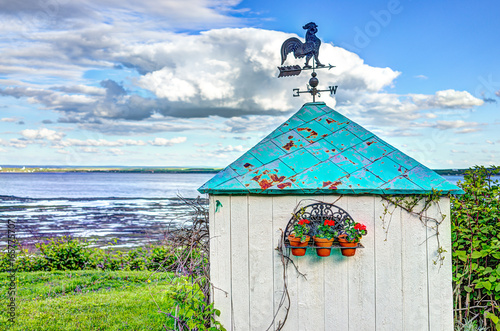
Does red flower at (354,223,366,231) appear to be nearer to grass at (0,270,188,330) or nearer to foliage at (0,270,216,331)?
foliage at (0,270,216,331)

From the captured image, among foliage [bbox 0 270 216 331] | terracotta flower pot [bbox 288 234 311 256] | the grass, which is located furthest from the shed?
the grass

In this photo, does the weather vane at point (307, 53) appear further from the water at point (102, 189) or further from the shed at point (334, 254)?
the water at point (102, 189)

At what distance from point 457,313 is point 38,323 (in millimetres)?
5940

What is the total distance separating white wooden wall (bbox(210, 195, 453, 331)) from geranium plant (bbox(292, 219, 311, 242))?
7.8 inches

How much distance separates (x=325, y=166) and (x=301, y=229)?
0.71m

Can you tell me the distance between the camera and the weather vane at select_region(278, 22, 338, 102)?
4488 mm

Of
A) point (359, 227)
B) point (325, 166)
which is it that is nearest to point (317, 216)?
point (359, 227)

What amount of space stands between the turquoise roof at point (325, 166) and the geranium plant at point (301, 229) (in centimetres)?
28

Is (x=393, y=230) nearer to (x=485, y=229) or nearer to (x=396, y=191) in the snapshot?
(x=396, y=191)

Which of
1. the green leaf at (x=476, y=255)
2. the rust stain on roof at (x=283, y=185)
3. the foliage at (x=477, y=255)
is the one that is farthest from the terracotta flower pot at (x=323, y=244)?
the green leaf at (x=476, y=255)

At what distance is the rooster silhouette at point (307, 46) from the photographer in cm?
448

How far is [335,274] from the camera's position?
3613 mm

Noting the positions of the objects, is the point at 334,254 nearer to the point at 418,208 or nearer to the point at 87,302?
the point at 418,208

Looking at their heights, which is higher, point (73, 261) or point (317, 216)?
point (317, 216)
